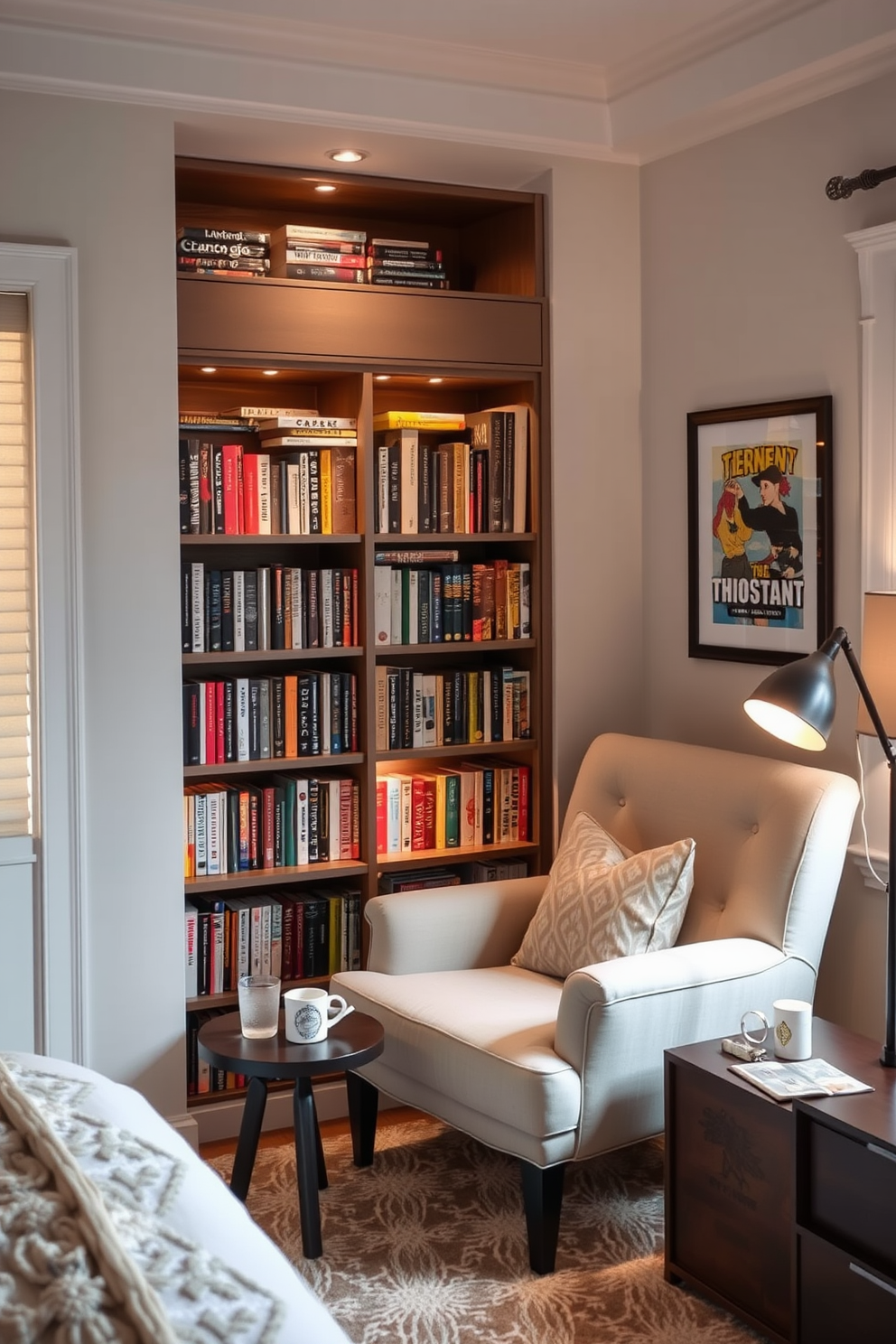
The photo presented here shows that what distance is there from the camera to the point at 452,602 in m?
3.79

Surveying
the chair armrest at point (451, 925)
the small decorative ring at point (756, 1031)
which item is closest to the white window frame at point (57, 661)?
the chair armrest at point (451, 925)

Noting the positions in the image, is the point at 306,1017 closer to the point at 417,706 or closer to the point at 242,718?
the point at 242,718

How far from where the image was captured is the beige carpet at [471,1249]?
2.58m

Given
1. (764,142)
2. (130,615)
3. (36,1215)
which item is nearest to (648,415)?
(764,142)

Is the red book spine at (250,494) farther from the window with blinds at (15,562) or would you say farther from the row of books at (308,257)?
the window with blinds at (15,562)

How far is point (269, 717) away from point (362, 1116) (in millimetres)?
1040

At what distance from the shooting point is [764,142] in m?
3.38

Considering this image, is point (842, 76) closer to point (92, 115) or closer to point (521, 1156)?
point (92, 115)

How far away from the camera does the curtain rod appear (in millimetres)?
2922

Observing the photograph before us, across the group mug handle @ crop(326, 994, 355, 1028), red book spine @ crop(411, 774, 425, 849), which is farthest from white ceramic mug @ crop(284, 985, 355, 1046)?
red book spine @ crop(411, 774, 425, 849)

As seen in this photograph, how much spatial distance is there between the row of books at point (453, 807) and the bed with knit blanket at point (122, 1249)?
7.24ft

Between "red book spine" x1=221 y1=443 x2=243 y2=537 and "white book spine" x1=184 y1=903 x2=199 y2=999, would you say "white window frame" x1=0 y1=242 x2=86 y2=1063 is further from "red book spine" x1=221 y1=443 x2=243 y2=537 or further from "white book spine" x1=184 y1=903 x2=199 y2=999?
"red book spine" x1=221 y1=443 x2=243 y2=537

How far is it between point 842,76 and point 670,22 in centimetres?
44

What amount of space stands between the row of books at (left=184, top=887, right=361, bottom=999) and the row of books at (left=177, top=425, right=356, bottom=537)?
0.98 metres
